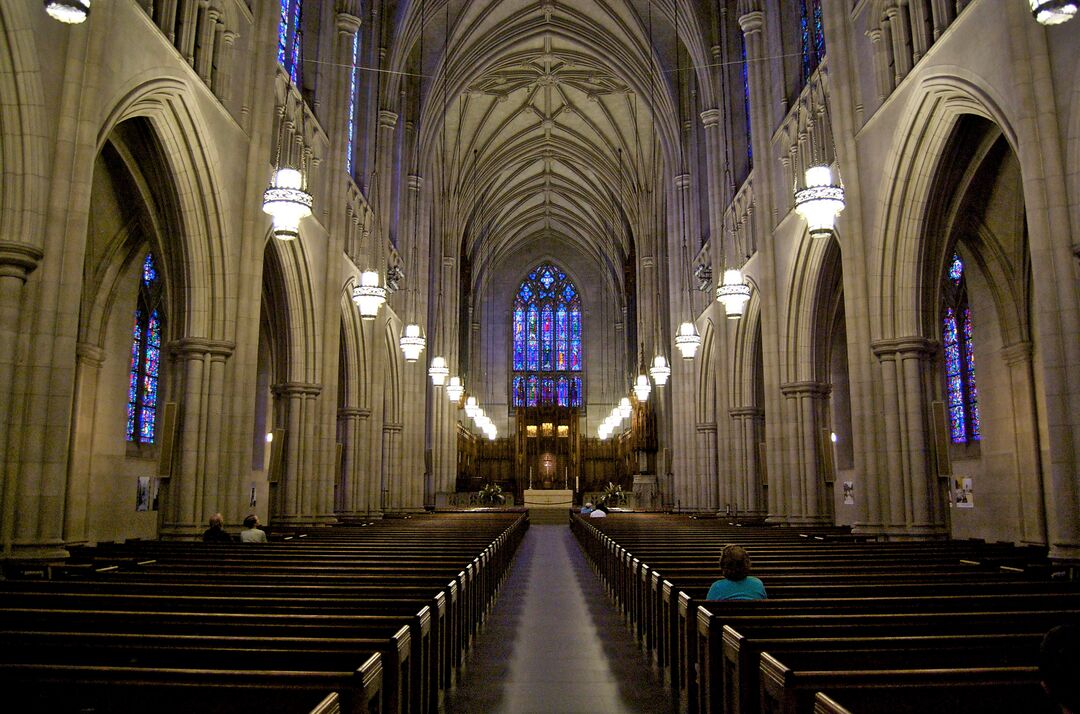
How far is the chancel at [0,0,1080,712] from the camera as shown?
13.7 feet

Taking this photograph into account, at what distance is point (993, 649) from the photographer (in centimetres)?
331

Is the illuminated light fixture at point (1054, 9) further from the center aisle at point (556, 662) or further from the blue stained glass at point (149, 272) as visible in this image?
the blue stained glass at point (149, 272)

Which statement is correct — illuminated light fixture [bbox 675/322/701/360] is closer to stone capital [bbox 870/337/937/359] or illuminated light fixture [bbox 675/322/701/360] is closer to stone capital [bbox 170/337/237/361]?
stone capital [bbox 870/337/937/359]

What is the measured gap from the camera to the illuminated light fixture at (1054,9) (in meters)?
Result: 6.43

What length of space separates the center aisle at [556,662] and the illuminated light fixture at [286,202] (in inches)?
239

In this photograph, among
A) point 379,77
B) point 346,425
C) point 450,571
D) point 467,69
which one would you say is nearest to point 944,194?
point 450,571

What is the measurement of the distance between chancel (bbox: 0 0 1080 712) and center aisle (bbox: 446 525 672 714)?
0.06 meters

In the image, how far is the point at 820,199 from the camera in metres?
11.1

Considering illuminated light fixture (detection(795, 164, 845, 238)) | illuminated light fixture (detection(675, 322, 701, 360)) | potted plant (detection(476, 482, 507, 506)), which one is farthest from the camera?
potted plant (detection(476, 482, 507, 506))

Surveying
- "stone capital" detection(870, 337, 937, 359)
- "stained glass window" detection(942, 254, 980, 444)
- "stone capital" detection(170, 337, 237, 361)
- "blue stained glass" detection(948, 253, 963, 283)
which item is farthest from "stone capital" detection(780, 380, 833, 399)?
"stone capital" detection(170, 337, 237, 361)

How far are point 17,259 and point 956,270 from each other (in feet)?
58.0

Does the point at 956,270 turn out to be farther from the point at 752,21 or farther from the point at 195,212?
the point at 195,212

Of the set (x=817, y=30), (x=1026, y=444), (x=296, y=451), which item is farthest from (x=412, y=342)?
→ (x=1026, y=444)

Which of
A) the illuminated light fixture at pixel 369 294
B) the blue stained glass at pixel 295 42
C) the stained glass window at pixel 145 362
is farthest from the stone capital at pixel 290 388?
the blue stained glass at pixel 295 42
